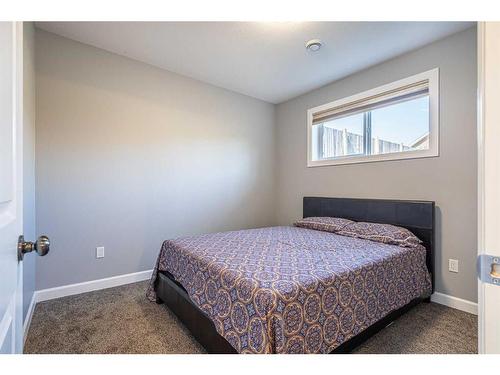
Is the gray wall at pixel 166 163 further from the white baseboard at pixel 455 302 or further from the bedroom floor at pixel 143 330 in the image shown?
the bedroom floor at pixel 143 330

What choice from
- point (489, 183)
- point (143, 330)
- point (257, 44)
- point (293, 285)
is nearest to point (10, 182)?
point (489, 183)

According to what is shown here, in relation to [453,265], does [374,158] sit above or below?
above

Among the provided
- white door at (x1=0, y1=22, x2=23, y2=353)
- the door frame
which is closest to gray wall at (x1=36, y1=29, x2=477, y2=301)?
white door at (x1=0, y1=22, x2=23, y2=353)

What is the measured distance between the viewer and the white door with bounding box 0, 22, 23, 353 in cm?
54

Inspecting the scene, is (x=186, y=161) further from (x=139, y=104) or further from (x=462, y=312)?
(x=462, y=312)

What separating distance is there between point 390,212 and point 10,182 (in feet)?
9.80

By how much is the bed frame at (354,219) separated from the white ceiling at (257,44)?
1610 mm

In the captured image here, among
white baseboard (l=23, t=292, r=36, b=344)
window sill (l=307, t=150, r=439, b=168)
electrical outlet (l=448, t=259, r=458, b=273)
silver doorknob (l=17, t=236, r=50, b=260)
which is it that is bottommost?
white baseboard (l=23, t=292, r=36, b=344)

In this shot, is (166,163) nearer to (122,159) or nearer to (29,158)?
(122,159)

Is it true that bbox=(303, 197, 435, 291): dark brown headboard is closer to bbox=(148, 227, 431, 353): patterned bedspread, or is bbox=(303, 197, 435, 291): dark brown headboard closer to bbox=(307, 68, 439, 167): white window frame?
bbox=(148, 227, 431, 353): patterned bedspread

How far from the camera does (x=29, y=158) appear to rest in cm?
206

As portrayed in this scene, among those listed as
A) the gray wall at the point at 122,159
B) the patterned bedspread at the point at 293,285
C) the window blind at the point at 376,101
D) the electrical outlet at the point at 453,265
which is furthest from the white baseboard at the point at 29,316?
the window blind at the point at 376,101

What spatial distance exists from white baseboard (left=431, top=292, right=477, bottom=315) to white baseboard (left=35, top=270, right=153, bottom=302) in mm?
3101

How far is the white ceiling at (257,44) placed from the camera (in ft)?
7.32
